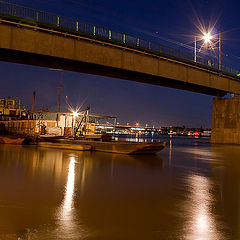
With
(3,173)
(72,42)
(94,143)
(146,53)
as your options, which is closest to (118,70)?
(146,53)

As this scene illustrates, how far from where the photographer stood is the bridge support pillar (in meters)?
39.1

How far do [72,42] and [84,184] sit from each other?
57.1 feet

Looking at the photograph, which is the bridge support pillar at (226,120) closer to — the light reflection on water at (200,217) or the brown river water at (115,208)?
the brown river water at (115,208)

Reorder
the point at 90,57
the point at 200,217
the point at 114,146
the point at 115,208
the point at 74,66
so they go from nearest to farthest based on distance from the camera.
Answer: the point at 200,217, the point at 115,208, the point at 114,146, the point at 90,57, the point at 74,66

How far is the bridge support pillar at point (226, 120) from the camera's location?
1539 inches

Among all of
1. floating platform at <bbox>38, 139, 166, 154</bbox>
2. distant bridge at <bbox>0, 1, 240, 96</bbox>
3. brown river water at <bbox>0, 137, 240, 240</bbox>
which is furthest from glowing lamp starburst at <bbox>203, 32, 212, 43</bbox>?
brown river water at <bbox>0, 137, 240, 240</bbox>

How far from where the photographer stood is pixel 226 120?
39.9 m

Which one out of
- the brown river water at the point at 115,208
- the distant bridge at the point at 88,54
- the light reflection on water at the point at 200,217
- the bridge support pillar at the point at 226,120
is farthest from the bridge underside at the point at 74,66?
the light reflection on water at the point at 200,217

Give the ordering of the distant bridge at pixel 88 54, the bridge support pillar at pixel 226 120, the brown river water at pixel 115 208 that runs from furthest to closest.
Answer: the bridge support pillar at pixel 226 120
the distant bridge at pixel 88 54
the brown river water at pixel 115 208

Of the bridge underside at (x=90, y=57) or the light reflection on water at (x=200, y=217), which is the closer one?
the light reflection on water at (x=200, y=217)

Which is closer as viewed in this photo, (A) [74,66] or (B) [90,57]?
(B) [90,57]

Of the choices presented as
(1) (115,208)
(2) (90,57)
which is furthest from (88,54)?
(1) (115,208)

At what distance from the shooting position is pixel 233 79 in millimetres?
39406

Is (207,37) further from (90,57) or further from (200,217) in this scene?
(200,217)
